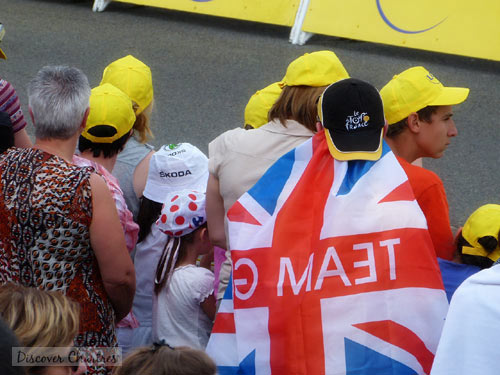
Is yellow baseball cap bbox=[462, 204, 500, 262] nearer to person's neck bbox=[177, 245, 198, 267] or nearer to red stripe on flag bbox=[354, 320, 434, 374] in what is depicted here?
red stripe on flag bbox=[354, 320, 434, 374]

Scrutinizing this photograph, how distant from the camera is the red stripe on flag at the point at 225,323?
112 inches

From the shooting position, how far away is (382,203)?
8.84 ft

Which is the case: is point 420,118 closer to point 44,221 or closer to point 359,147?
point 359,147

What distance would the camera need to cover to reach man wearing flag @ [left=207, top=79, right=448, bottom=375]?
2598mm

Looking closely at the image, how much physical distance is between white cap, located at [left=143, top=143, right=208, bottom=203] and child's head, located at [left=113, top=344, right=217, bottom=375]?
1466mm

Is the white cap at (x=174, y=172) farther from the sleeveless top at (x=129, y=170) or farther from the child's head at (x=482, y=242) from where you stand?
the child's head at (x=482, y=242)

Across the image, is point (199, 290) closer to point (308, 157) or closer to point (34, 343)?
point (308, 157)

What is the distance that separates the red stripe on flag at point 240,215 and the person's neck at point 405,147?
3.90 ft

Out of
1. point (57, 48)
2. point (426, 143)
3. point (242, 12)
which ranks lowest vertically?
point (57, 48)

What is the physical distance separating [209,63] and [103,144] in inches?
222

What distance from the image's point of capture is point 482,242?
11.1 feet

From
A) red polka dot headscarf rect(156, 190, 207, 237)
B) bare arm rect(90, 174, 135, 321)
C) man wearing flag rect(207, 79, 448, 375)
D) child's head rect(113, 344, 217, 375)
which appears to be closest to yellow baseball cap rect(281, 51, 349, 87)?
man wearing flag rect(207, 79, 448, 375)

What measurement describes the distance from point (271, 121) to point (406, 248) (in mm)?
989

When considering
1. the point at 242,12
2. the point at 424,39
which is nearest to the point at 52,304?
the point at 424,39
